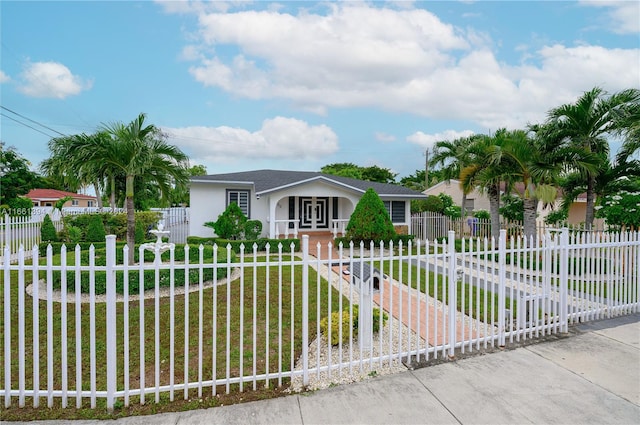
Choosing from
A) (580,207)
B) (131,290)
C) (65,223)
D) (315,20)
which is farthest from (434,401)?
(580,207)

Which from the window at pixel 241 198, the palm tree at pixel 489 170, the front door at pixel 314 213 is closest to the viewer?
the palm tree at pixel 489 170

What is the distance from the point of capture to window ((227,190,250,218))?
59.4ft

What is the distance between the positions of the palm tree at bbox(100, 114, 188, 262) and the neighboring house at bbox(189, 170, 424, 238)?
6.30 metres

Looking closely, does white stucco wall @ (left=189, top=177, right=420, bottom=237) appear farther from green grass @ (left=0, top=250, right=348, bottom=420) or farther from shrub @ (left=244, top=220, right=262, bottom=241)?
green grass @ (left=0, top=250, right=348, bottom=420)

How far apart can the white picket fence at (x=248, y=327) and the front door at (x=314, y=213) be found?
12514 mm

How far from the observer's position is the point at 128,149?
29.0 feet

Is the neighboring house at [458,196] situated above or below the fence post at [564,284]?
above

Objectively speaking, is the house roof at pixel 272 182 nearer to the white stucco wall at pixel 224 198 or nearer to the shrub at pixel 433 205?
the white stucco wall at pixel 224 198

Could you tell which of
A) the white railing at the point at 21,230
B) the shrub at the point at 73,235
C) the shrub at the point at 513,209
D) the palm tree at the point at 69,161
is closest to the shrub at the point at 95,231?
the shrub at the point at 73,235

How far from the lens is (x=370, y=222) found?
14172 millimetres

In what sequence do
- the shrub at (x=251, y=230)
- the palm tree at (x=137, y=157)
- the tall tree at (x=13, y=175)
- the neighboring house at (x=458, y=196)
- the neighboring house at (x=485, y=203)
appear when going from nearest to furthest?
1. the palm tree at (x=137, y=157)
2. the shrub at (x=251, y=230)
3. the tall tree at (x=13, y=175)
4. the neighboring house at (x=485, y=203)
5. the neighboring house at (x=458, y=196)

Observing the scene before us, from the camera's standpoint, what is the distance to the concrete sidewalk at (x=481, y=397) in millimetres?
3318

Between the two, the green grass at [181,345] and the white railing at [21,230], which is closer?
the green grass at [181,345]

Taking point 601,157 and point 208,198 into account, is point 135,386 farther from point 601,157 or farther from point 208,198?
point 601,157
